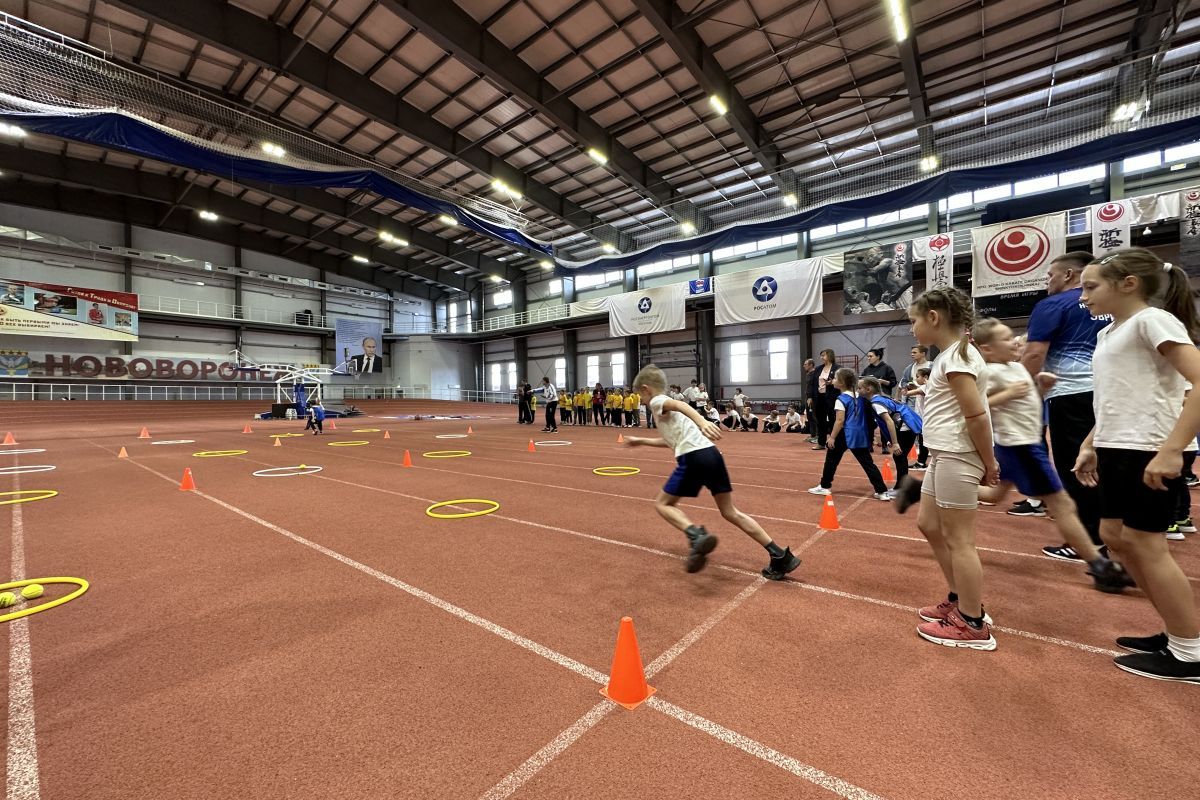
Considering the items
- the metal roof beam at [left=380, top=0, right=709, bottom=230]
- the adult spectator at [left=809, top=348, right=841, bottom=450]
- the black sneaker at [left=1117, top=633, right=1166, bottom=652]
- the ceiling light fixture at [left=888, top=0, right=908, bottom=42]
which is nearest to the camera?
the black sneaker at [left=1117, top=633, right=1166, bottom=652]

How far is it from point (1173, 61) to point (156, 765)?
2510 centimetres

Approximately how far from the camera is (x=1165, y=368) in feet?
6.84

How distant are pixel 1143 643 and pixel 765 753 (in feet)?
6.97

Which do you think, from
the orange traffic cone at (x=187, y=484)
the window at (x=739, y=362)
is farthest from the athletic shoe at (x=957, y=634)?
the window at (x=739, y=362)

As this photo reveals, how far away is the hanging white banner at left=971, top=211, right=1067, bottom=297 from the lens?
579 inches

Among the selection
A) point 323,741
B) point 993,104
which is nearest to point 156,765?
point 323,741

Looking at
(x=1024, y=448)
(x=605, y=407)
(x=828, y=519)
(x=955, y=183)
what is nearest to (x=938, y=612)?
(x=1024, y=448)

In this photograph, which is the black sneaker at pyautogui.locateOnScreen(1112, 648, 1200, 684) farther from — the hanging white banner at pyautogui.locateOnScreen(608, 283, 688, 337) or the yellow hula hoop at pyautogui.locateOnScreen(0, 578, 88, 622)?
the hanging white banner at pyautogui.locateOnScreen(608, 283, 688, 337)

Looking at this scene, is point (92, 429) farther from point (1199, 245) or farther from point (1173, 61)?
Answer: point (1173, 61)

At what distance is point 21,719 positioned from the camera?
2.00 m

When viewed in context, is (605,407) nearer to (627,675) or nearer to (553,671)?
(553,671)

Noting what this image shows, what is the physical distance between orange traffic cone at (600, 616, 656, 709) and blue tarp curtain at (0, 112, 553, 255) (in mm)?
15097

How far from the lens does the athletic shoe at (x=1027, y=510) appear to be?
5026 mm

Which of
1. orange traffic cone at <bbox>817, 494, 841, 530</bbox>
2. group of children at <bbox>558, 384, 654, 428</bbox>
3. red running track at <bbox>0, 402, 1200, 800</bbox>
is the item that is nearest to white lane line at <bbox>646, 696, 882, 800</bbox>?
red running track at <bbox>0, 402, 1200, 800</bbox>
